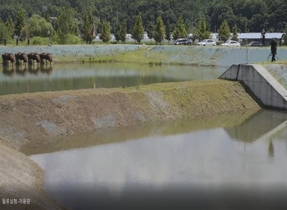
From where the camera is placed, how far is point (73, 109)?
21609 mm

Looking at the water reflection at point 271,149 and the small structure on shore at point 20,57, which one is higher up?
the small structure on shore at point 20,57

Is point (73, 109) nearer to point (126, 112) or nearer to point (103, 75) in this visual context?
point (126, 112)

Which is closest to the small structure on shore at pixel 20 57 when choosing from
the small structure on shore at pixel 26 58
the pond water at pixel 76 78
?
the small structure on shore at pixel 26 58

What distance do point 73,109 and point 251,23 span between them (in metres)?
81.0

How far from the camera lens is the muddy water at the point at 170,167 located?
42.8 feet

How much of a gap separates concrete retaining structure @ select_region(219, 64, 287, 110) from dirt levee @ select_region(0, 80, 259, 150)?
0.65m

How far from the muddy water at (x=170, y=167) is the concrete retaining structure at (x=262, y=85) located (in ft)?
13.9

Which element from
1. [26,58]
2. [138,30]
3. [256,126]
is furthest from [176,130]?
[138,30]

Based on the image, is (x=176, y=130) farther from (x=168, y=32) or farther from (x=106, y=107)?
(x=168, y=32)

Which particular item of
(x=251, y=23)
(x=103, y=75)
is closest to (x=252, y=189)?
(x=103, y=75)

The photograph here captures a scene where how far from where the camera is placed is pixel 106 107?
74.7 ft

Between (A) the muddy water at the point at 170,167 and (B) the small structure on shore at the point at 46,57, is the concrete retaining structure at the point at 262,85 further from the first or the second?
(B) the small structure on shore at the point at 46,57

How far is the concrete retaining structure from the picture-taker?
27281 millimetres

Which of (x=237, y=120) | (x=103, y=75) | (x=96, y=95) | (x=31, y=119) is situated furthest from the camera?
(x=103, y=75)
